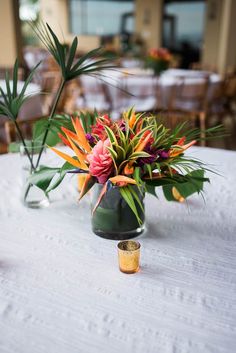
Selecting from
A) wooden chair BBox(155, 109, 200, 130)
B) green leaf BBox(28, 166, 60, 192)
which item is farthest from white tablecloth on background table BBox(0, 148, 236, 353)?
wooden chair BBox(155, 109, 200, 130)

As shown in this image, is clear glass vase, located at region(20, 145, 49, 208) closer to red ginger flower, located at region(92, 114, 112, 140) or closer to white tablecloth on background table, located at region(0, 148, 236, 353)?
white tablecloth on background table, located at region(0, 148, 236, 353)

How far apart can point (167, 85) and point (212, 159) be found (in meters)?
2.66

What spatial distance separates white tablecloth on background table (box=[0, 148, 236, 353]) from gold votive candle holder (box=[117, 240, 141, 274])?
0.02m

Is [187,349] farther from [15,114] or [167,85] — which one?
[167,85]

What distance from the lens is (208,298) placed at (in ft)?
2.49

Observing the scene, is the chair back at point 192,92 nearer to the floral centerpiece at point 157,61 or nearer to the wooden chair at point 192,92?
the wooden chair at point 192,92

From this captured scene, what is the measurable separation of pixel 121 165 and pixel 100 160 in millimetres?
51

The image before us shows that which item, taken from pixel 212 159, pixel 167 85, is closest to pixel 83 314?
pixel 212 159

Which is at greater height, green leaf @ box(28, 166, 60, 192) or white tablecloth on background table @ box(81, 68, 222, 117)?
green leaf @ box(28, 166, 60, 192)

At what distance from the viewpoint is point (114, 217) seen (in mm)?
940

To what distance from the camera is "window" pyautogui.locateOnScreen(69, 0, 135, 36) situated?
11.4 metres

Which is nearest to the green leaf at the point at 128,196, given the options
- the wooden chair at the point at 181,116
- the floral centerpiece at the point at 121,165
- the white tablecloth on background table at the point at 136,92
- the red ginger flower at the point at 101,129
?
the floral centerpiece at the point at 121,165

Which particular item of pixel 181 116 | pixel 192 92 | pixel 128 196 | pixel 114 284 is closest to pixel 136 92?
pixel 192 92

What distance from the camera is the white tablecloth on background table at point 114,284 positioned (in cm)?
65
